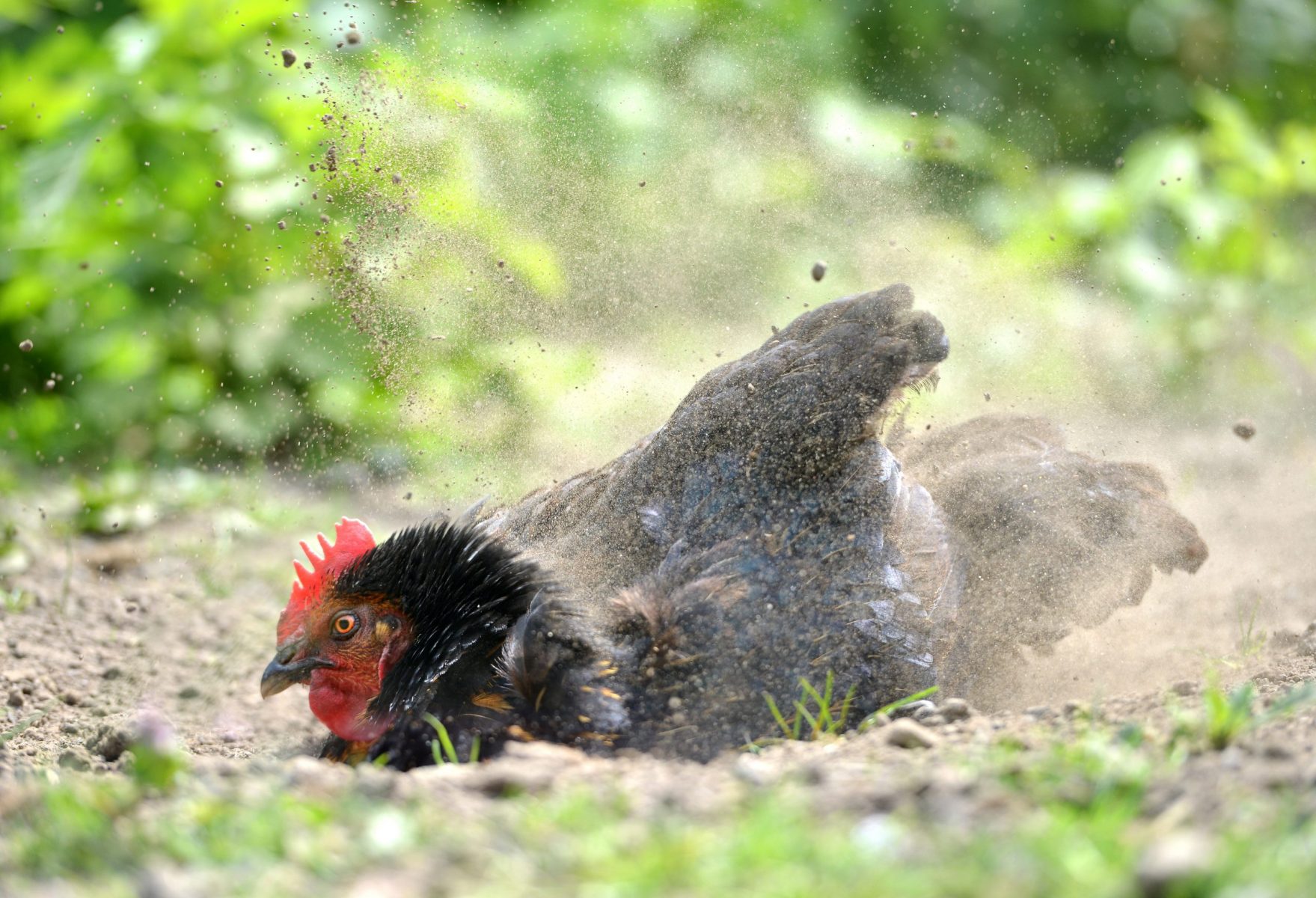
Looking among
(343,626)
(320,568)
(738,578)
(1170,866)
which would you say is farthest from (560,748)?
(1170,866)

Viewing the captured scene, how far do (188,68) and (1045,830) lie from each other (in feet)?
19.9

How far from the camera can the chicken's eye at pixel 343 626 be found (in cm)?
362

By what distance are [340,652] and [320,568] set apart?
0.90 feet

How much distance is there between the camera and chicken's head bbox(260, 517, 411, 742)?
3.62m

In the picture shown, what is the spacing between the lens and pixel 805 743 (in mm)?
3039

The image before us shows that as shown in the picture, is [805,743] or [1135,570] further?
[1135,570]

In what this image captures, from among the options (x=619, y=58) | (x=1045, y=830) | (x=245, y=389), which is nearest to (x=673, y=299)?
(x=619, y=58)

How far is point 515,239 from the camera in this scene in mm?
5926

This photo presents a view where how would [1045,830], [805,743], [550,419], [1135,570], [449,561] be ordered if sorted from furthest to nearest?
[550,419]
[1135,570]
[449,561]
[805,743]
[1045,830]

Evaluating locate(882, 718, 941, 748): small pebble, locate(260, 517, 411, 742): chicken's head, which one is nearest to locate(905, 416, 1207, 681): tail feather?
locate(882, 718, 941, 748): small pebble

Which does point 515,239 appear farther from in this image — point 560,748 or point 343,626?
point 560,748

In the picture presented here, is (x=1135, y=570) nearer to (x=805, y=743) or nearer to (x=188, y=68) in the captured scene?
(x=805, y=743)

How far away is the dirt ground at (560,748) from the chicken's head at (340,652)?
0.38 meters

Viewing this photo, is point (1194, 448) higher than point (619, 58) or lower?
lower
